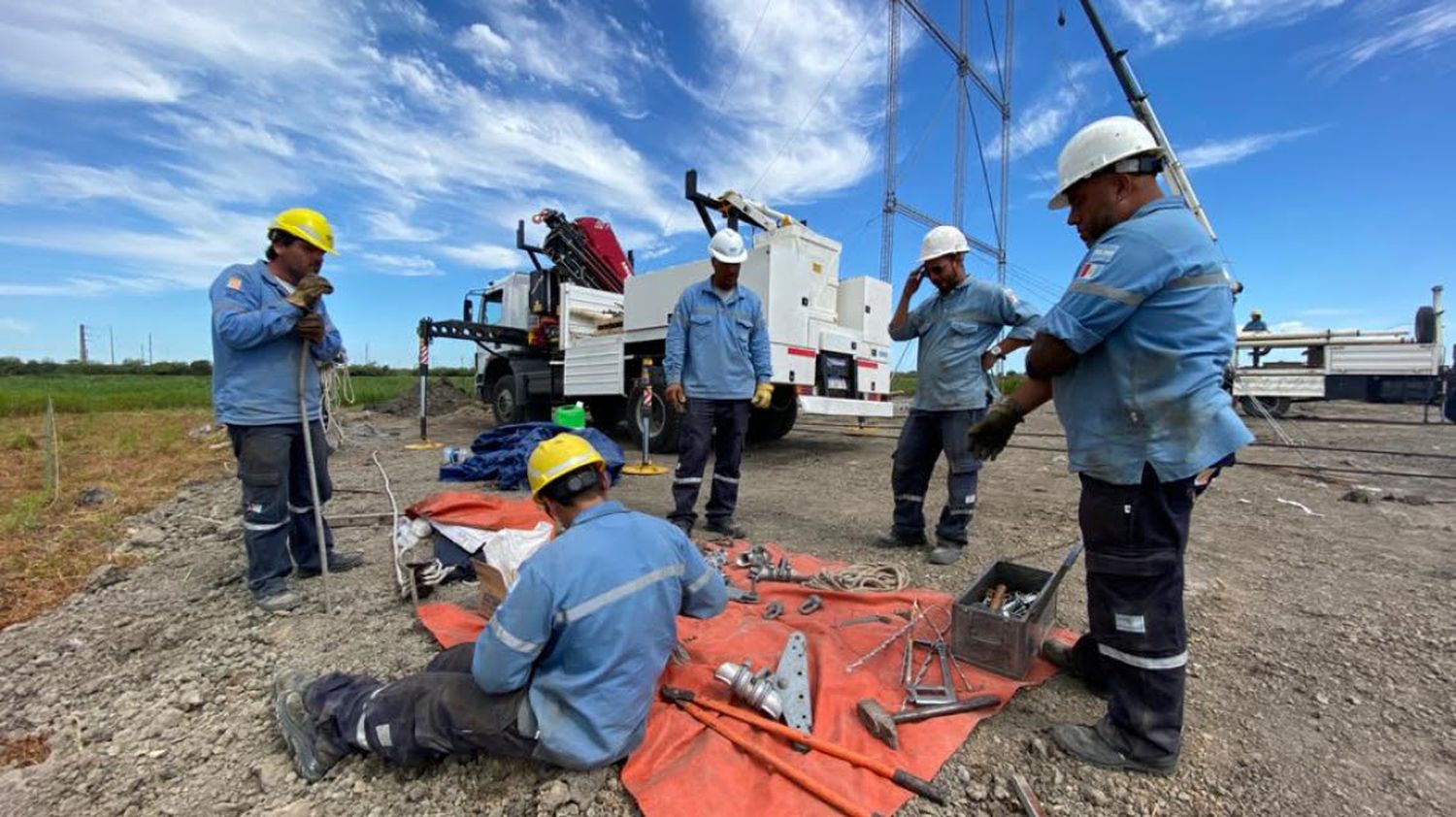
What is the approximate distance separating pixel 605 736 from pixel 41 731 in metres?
1.99

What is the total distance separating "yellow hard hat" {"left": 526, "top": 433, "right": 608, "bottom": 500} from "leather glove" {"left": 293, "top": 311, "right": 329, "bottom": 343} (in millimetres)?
1921

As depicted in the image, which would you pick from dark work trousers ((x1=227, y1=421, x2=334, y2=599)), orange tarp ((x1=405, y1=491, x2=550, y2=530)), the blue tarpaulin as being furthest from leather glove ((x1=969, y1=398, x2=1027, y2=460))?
the blue tarpaulin

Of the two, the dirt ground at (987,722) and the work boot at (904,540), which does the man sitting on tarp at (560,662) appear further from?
the work boot at (904,540)

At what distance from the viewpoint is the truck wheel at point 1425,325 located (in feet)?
37.8

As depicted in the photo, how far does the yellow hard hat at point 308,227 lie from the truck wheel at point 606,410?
6.13 metres

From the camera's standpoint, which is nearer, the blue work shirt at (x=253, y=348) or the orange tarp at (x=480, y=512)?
the blue work shirt at (x=253, y=348)

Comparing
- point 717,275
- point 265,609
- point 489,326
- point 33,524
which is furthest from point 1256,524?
point 489,326

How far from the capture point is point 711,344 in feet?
13.4

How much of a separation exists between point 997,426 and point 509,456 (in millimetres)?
4874

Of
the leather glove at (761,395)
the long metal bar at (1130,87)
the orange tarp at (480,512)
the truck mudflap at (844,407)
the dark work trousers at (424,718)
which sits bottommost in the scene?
the dark work trousers at (424,718)

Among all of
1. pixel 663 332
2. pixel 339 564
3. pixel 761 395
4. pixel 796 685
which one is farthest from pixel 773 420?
pixel 796 685

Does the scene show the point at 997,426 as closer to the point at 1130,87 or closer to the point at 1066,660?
the point at 1066,660

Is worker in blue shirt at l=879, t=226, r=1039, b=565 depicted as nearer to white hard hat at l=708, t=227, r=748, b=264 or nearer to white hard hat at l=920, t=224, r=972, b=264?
white hard hat at l=920, t=224, r=972, b=264

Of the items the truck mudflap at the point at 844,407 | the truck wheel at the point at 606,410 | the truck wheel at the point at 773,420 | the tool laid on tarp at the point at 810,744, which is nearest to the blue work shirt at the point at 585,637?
the tool laid on tarp at the point at 810,744
